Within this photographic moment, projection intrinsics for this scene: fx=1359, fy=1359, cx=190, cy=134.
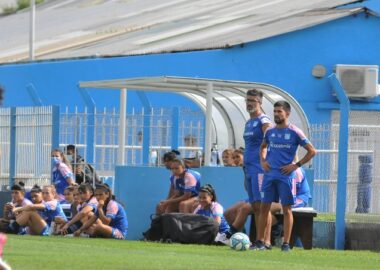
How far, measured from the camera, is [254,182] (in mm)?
18578

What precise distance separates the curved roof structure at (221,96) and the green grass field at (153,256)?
10.9 ft

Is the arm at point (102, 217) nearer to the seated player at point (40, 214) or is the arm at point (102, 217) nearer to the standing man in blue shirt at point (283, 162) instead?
the seated player at point (40, 214)

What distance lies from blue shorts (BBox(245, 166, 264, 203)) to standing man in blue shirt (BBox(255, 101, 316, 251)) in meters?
0.53

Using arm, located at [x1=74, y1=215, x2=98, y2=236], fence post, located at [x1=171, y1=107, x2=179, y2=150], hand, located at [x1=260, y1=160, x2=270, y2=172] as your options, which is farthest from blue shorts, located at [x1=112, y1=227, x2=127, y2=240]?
fence post, located at [x1=171, y1=107, x2=179, y2=150]

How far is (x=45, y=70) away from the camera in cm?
3772

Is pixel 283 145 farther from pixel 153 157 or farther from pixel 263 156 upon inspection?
pixel 153 157

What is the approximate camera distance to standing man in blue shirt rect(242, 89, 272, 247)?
1847 centimetres

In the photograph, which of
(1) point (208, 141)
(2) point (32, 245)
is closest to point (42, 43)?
(1) point (208, 141)

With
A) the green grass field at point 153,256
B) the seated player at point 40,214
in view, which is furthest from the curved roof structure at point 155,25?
the green grass field at point 153,256

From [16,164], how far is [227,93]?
16.0ft

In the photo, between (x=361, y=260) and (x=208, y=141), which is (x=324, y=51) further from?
(x=361, y=260)

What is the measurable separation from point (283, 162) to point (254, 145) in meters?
Result: 0.95

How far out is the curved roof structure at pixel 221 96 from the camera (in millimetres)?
21844

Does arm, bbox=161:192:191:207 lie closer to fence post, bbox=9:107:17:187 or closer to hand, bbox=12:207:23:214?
hand, bbox=12:207:23:214
